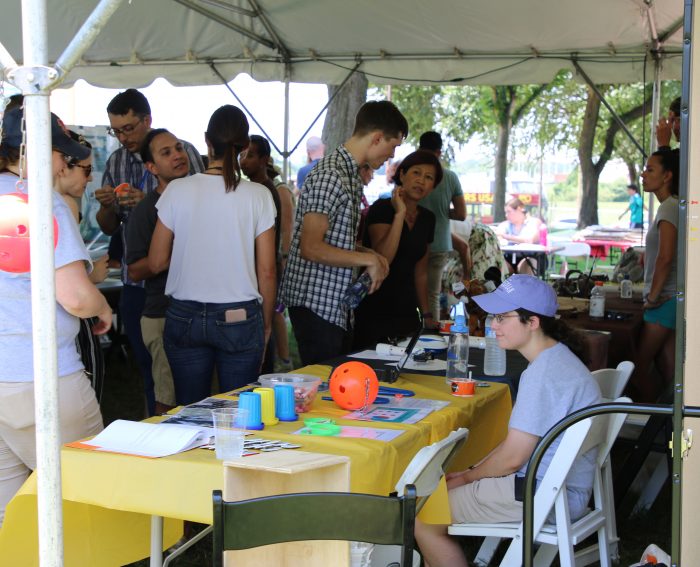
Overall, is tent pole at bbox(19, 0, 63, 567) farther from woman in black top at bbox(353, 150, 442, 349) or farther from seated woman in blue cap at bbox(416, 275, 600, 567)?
woman in black top at bbox(353, 150, 442, 349)

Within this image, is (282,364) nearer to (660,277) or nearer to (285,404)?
(660,277)

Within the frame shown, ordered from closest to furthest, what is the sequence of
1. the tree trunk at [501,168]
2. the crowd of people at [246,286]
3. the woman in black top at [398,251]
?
the crowd of people at [246,286]
the woman in black top at [398,251]
the tree trunk at [501,168]

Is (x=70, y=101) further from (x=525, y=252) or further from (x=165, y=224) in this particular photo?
(x=165, y=224)

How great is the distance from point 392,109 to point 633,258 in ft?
12.8

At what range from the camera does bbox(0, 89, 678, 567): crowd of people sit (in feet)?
8.13

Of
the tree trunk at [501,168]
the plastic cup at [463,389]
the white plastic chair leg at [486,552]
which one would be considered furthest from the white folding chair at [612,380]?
the tree trunk at [501,168]

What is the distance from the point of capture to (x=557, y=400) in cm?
276

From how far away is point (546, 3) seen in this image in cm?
570

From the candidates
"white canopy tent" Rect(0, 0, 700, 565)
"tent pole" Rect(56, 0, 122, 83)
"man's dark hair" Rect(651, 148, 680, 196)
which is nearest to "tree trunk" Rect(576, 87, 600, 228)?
"white canopy tent" Rect(0, 0, 700, 565)

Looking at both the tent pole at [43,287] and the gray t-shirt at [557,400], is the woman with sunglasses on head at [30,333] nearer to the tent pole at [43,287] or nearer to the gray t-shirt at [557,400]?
the tent pole at [43,287]

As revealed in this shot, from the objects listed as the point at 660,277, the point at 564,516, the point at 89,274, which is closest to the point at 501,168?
the point at 660,277

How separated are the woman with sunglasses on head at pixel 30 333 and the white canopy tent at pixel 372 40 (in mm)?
3130

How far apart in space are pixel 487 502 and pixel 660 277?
2450 mm

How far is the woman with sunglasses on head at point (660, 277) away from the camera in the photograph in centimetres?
472
